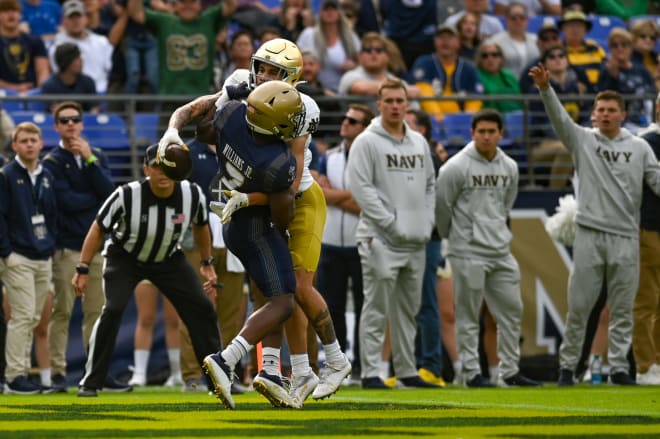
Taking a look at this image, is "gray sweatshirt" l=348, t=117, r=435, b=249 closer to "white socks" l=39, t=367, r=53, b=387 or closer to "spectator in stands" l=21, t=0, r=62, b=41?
"white socks" l=39, t=367, r=53, b=387

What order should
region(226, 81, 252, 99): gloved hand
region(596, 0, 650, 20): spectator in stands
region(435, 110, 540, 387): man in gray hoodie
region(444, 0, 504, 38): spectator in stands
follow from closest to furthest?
region(226, 81, 252, 99): gloved hand, region(435, 110, 540, 387): man in gray hoodie, region(444, 0, 504, 38): spectator in stands, region(596, 0, 650, 20): spectator in stands

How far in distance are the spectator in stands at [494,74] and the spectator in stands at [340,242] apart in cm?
359

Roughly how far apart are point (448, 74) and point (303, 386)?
7418mm

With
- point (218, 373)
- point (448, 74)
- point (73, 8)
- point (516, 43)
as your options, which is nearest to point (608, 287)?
point (448, 74)

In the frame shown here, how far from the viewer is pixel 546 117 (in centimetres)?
1443

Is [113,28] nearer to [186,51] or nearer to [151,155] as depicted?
[186,51]

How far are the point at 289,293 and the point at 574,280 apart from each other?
4.14 m

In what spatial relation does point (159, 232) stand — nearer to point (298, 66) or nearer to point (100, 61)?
point (298, 66)

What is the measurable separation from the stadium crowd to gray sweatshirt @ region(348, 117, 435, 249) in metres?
0.02

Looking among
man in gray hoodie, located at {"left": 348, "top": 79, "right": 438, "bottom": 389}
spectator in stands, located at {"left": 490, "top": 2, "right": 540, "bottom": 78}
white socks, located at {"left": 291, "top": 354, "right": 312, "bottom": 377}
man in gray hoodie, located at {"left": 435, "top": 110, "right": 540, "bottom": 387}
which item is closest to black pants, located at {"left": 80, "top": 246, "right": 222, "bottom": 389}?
man in gray hoodie, located at {"left": 348, "top": 79, "right": 438, "bottom": 389}

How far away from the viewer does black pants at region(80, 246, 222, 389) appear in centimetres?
938

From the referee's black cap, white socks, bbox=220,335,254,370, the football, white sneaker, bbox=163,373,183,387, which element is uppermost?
the football

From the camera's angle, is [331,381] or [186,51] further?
[186,51]

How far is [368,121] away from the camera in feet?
37.9
